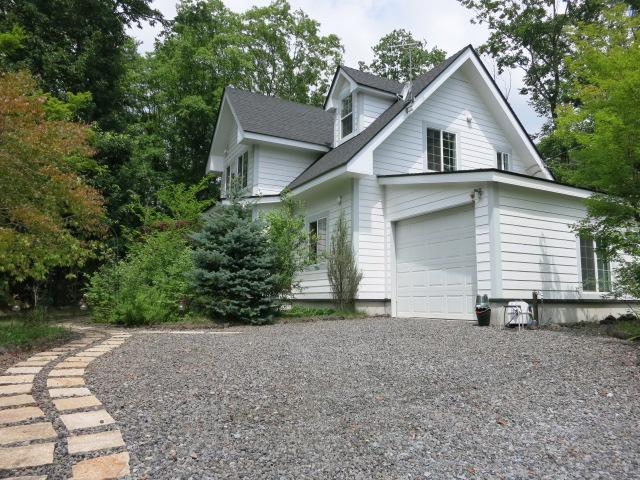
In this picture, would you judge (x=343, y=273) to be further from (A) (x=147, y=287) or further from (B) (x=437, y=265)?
(A) (x=147, y=287)

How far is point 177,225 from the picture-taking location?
14930 mm

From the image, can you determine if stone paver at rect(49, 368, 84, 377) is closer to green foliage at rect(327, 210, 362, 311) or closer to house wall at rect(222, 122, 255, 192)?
green foliage at rect(327, 210, 362, 311)

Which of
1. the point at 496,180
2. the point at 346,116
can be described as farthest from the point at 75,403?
the point at 346,116

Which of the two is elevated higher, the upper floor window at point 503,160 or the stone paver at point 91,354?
the upper floor window at point 503,160

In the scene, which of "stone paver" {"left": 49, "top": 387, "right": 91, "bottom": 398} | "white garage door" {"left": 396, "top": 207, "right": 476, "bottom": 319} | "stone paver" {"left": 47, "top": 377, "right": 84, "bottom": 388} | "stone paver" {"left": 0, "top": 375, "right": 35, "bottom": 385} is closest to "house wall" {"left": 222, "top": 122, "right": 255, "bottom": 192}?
"white garage door" {"left": 396, "top": 207, "right": 476, "bottom": 319}

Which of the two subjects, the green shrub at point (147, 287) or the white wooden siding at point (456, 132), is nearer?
the green shrub at point (147, 287)

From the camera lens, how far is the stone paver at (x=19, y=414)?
305 cm

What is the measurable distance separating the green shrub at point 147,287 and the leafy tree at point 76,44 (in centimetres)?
768

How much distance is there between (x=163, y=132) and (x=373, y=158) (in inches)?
671

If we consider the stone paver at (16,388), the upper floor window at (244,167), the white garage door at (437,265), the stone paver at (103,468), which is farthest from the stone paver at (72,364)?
the upper floor window at (244,167)

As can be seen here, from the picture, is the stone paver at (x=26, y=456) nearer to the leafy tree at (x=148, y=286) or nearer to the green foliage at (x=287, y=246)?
the leafy tree at (x=148, y=286)

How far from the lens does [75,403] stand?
3.41 meters

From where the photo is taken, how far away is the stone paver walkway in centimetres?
235

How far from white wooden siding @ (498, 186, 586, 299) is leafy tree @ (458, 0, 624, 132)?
14.0 metres
